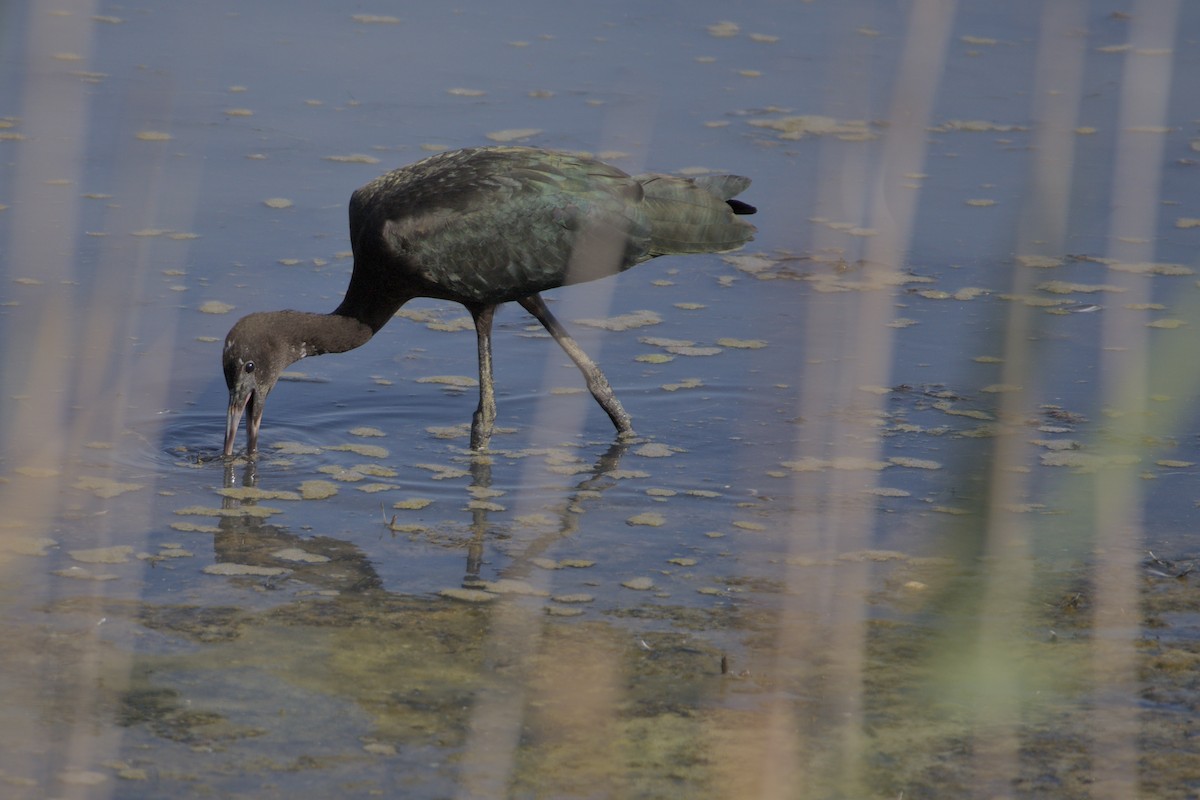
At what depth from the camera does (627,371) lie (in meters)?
8.15

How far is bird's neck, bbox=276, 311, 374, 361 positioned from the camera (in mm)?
7355

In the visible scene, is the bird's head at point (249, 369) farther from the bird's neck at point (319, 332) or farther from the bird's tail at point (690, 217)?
the bird's tail at point (690, 217)

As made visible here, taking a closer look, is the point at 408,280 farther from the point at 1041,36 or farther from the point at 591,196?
the point at 1041,36

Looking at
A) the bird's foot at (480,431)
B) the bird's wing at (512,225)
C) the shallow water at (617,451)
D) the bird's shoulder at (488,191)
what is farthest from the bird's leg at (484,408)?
the bird's shoulder at (488,191)

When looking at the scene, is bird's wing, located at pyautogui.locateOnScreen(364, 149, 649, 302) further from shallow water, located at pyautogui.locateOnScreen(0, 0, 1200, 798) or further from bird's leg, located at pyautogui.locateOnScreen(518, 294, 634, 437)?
shallow water, located at pyautogui.locateOnScreen(0, 0, 1200, 798)

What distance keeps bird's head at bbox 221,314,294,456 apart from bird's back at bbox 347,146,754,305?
514 mm

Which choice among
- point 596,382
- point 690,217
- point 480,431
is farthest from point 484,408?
point 690,217

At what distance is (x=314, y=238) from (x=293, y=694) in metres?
4.98

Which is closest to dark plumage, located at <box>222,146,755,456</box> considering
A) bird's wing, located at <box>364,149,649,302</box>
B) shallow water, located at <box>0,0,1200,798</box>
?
bird's wing, located at <box>364,149,649,302</box>

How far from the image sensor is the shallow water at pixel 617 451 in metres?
4.71

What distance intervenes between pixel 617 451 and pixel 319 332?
1.34 m

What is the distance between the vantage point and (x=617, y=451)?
7.26 meters

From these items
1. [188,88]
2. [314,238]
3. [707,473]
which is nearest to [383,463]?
[707,473]

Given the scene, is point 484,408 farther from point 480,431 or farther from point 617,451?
point 617,451
